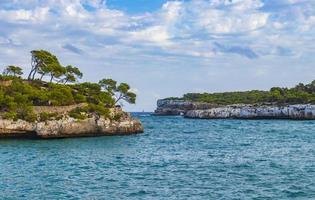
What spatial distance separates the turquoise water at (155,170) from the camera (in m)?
35.2

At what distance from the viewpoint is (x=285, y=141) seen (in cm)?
7506

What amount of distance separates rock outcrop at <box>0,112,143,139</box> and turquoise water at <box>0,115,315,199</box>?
512 centimetres

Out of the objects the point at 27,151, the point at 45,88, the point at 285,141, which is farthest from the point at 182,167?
the point at 45,88

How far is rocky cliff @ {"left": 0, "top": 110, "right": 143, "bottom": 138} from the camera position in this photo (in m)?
75.7

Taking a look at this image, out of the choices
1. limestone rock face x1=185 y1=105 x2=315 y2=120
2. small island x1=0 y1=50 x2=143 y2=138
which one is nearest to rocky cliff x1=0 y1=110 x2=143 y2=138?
small island x1=0 y1=50 x2=143 y2=138

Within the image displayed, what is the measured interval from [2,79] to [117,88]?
70.6ft

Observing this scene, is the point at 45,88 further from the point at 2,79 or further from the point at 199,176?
the point at 199,176

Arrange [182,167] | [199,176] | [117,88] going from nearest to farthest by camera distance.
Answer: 1. [199,176]
2. [182,167]
3. [117,88]

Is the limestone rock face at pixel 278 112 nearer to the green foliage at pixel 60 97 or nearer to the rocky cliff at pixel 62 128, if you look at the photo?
the rocky cliff at pixel 62 128

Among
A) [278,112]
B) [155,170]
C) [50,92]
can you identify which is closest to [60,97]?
[50,92]

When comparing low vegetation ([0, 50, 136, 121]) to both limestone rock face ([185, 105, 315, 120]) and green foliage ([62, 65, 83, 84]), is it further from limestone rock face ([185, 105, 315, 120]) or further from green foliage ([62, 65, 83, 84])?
limestone rock face ([185, 105, 315, 120])

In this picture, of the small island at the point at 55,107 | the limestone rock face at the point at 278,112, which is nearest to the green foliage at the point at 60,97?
the small island at the point at 55,107

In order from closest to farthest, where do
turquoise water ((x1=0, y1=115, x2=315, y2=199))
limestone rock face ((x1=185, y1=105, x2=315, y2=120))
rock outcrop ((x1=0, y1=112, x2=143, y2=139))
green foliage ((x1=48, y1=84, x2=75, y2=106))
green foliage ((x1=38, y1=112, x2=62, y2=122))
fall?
turquoise water ((x1=0, y1=115, x2=315, y2=199)) < rock outcrop ((x1=0, y1=112, x2=143, y2=139)) < green foliage ((x1=38, y1=112, x2=62, y2=122)) < green foliage ((x1=48, y1=84, x2=75, y2=106)) < limestone rock face ((x1=185, y1=105, x2=315, y2=120))

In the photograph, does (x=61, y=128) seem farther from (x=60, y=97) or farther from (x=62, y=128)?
(x=60, y=97)
